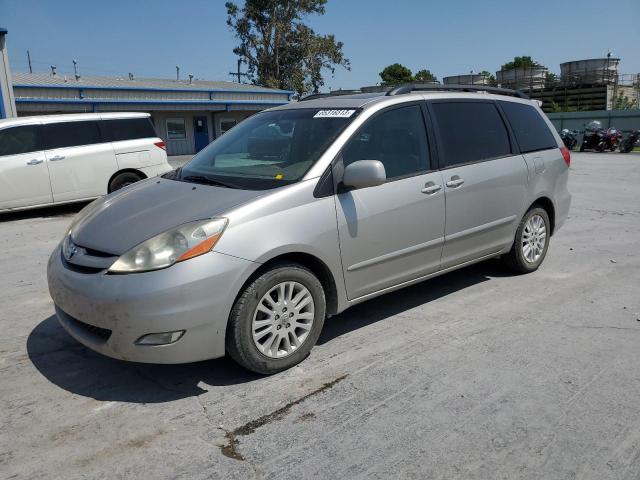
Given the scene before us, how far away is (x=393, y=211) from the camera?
13.1ft

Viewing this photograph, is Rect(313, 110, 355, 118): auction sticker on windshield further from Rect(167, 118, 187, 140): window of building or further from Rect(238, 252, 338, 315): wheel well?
Rect(167, 118, 187, 140): window of building

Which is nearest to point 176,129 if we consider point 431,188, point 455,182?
point 455,182

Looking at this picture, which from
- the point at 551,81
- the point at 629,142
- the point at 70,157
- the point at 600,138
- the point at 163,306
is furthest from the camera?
the point at 551,81

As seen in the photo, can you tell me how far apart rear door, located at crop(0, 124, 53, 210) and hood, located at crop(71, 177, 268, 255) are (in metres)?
6.26

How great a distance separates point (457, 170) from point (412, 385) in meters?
1.97

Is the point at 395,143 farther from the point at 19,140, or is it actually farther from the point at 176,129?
the point at 176,129

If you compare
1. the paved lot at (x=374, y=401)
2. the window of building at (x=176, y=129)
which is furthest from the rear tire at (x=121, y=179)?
the window of building at (x=176, y=129)

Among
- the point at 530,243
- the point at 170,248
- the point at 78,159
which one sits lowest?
the point at 530,243

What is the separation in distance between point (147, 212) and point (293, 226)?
3.13ft

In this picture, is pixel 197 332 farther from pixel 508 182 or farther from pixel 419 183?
pixel 508 182

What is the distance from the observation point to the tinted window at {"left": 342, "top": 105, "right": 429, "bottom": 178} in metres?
3.97

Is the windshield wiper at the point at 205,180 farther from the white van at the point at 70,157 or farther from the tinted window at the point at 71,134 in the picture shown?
the tinted window at the point at 71,134

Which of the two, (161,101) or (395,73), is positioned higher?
(395,73)

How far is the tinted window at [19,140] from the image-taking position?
30.3 ft
